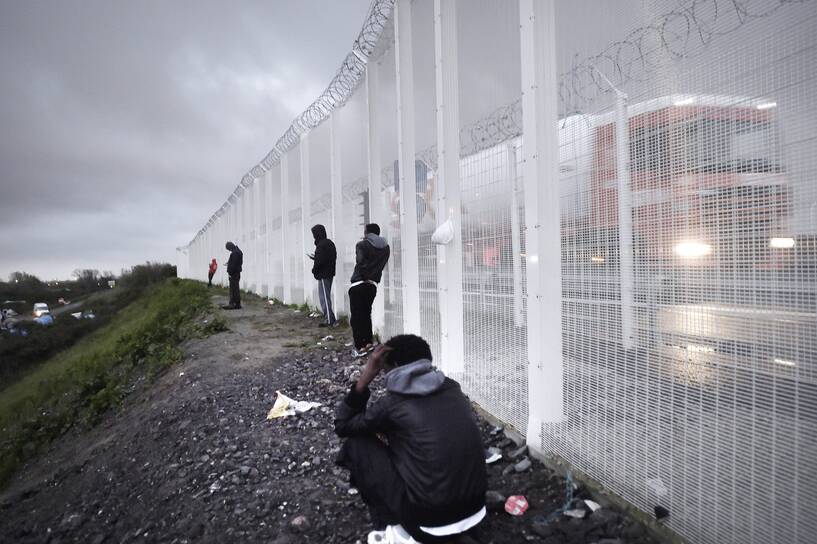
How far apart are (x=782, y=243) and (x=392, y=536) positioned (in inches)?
87.1

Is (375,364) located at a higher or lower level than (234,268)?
lower

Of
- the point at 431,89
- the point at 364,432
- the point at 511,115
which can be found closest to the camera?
the point at 364,432

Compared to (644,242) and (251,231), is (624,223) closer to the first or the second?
(644,242)

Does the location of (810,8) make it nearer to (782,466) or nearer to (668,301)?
(668,301)

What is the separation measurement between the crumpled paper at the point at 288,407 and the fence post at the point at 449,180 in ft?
4.63

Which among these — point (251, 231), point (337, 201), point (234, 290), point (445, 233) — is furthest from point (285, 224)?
point (445, 233)

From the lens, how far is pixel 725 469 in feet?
6.29

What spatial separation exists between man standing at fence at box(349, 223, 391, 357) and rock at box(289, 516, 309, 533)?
312 cm

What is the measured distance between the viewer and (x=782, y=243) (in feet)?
5.52

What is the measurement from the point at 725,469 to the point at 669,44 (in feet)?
6.41

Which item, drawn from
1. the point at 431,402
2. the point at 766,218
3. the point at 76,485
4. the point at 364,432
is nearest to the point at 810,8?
the point at 766,218

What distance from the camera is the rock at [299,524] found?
269cm

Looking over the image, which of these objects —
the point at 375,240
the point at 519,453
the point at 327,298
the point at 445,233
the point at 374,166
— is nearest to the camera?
the point at 519,453

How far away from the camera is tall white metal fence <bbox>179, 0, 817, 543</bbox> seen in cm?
170
